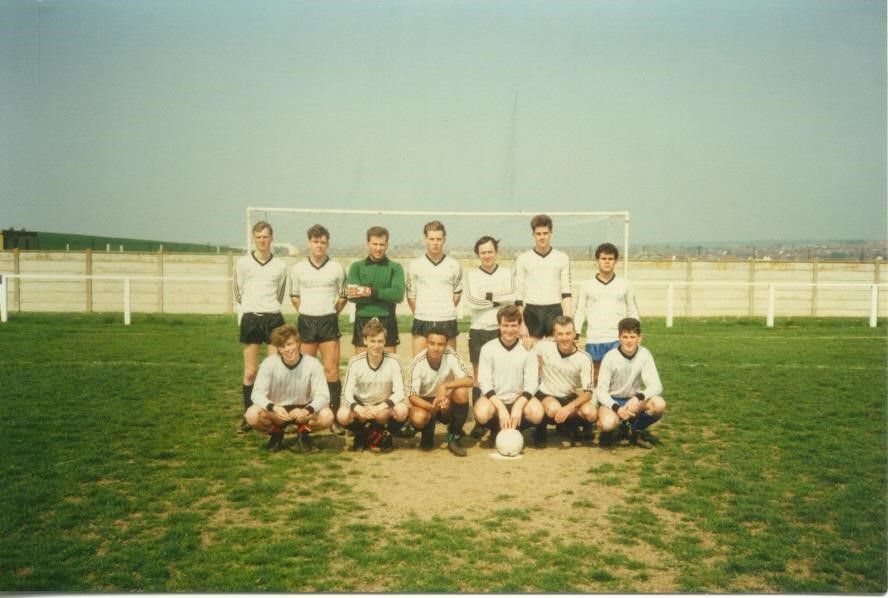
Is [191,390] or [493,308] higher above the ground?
[493,308]

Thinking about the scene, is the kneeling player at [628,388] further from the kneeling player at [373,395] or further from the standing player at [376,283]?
the standing player at [376,283]

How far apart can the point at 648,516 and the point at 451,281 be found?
2.66 m

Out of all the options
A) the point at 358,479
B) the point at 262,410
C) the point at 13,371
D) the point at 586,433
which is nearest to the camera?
the point at 358,479

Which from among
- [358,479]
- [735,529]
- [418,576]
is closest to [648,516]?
[735,529]

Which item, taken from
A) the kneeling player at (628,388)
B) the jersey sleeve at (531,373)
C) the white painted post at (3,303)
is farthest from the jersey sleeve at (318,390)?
the white painted post at (3,303)

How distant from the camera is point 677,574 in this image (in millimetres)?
3506

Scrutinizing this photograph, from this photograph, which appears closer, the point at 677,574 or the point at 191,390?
the point at 677,574

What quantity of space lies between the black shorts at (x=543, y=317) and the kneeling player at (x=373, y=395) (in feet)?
4.64

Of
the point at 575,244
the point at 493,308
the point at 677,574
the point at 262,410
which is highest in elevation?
the point at 575,244

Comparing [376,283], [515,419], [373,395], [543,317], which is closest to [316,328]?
[376,283]

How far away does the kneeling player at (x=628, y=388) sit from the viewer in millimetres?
5598

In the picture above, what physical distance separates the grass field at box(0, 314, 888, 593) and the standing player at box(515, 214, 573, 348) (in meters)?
1.20

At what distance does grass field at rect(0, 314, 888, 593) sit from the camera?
347 cm

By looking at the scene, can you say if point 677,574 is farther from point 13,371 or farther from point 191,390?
point 13,371
